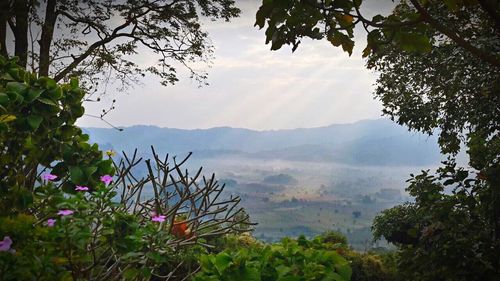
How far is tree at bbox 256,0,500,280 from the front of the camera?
159 cm

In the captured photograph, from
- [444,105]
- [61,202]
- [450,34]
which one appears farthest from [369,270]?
[450,34]

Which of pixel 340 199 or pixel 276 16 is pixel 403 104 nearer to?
pixel 276 16

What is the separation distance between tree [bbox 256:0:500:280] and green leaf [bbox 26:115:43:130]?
1604 millimetres

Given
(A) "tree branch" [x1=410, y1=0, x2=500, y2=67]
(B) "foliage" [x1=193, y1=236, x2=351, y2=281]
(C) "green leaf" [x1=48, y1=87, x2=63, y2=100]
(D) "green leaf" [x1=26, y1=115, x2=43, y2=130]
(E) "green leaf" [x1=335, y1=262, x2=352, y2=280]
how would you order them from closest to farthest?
1. (A) "tree branch" [x1=410, y1=0, x2=500, y2=67]
2. (B) "foliage" [x1=193, y1=236, x2=351, y2=281]
3. (E) "green leaf" [x1=335, y1=262, x2=352, y2=280]
4. (D) "green leaf" [x1=26, y1=115, x2=43, y2=130]
5. (C) "green leaf" [x1=48, y1=87, x2=63, y2=100]

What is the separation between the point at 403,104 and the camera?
9.11 meters

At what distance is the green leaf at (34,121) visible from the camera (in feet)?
8.52

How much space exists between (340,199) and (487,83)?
197 m

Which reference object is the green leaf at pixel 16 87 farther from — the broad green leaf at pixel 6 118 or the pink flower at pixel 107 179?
the pink flower at pixel 107 179

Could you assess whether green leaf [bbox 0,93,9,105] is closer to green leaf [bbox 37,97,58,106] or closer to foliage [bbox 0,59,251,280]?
foliage [bbox 0,59,251,280]

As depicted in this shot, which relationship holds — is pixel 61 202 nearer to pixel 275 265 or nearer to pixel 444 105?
pixel 275 265

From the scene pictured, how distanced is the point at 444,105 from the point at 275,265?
23.4 ft

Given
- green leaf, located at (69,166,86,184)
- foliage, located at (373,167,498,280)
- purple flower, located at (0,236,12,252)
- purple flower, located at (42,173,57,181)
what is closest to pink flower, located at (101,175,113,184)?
green leaf, located at (69,166,86,184)

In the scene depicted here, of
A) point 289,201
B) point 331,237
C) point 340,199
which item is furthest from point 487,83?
point 340,199

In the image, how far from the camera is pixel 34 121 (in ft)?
8.57
